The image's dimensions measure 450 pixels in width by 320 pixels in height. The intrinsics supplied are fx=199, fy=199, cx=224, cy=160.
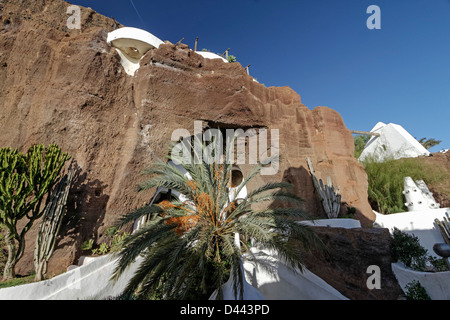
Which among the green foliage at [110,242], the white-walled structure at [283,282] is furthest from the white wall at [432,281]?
the green foliage at [110,242]

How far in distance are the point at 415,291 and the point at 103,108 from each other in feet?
35.3

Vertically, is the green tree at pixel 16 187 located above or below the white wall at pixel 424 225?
above

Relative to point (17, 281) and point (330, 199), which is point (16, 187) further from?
point (330, 199)

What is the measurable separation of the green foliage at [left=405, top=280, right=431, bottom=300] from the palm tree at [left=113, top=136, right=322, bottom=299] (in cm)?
243

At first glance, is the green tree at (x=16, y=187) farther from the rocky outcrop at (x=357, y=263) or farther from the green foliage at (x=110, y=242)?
the rocky outcrop at (x=357, y=263)

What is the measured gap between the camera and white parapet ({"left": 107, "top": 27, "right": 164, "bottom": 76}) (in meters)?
8.80

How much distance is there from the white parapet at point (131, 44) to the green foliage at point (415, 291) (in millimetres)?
11942

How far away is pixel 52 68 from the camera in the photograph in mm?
7266

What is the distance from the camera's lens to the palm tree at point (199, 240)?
382 centimetres

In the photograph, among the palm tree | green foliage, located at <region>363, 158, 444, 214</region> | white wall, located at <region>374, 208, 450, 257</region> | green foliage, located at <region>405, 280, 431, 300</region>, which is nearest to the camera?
the palm tree

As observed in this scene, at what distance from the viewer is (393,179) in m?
12.1

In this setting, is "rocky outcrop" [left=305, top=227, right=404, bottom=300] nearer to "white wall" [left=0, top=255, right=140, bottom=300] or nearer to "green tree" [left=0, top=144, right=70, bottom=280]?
"white wall" [left=0, top=255, right=140, bottom=300]

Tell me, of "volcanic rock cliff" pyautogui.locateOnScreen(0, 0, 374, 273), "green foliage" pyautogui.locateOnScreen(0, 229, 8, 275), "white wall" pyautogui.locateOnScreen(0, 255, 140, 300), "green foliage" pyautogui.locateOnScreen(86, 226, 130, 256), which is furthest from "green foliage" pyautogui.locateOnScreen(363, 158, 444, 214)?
"green foliage" pyautogui.locateOnScreen(0, 229, 8, 275)
